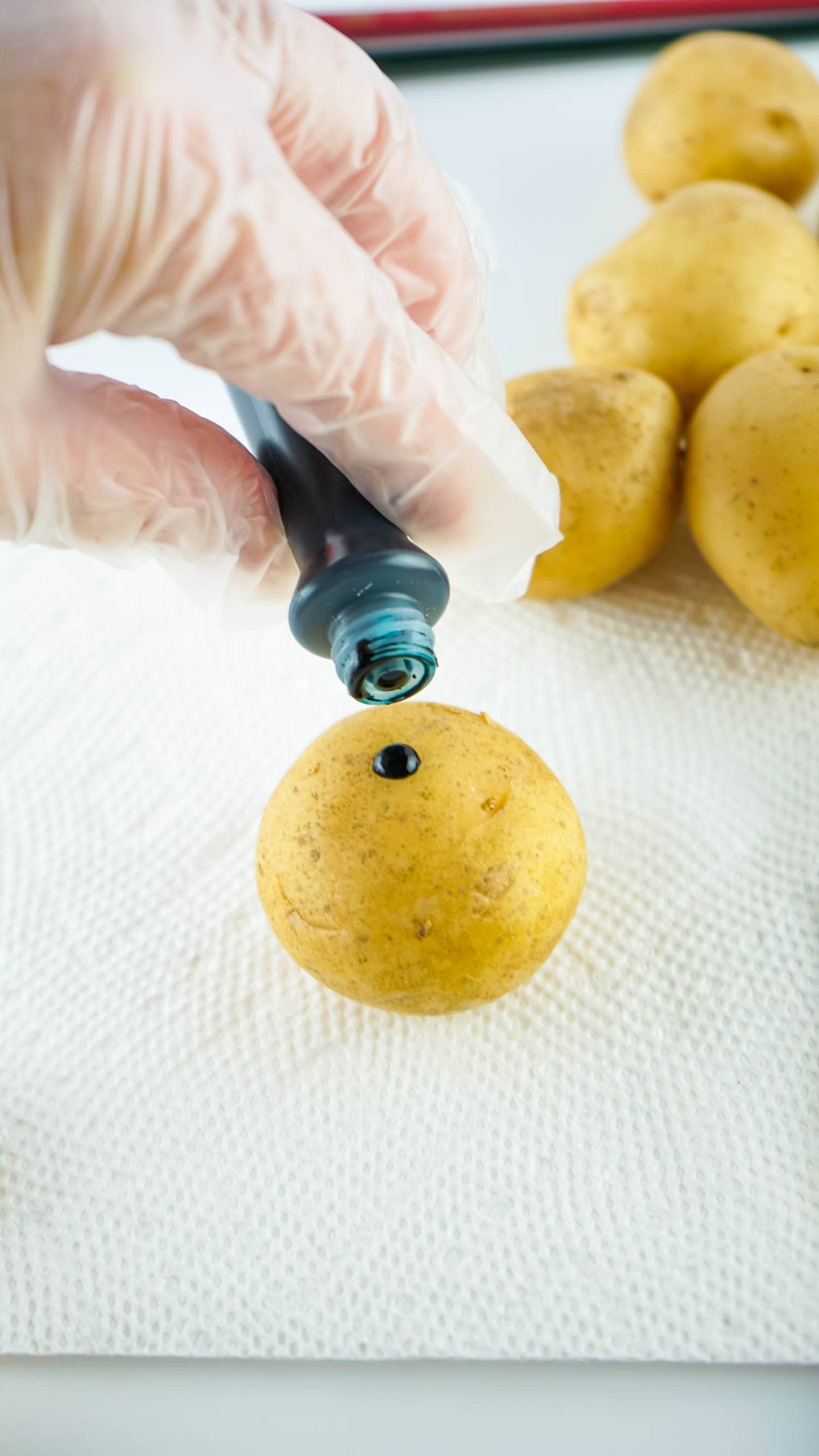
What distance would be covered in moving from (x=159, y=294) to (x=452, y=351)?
0.20m

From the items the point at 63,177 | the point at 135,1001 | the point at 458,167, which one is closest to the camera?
the point at 63,177

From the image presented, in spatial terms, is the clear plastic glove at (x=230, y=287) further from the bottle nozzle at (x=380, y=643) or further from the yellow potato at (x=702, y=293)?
the yellow potato at (x=702, y=293)

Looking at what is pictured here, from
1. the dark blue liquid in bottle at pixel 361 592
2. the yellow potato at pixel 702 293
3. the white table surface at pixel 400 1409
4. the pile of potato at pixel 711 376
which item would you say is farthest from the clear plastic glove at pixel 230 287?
the white table surface at pixel 400 1409

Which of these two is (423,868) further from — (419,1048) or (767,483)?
(767,483)

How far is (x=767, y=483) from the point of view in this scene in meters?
0.75

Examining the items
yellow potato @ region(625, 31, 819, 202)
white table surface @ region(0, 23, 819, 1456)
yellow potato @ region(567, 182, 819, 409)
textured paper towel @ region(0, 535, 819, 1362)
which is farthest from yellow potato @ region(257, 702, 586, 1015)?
yellow potato @ region(625, 31, 819, 202)

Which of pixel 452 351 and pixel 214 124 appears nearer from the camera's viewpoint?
A: pixel 214 124

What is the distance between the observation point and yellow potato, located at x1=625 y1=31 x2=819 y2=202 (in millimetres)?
1038

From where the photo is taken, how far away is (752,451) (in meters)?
0.76

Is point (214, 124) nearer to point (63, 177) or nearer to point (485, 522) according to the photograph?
point (63, 177)

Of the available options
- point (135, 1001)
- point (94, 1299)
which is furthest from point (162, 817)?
point (94, 1299)

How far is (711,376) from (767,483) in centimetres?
17

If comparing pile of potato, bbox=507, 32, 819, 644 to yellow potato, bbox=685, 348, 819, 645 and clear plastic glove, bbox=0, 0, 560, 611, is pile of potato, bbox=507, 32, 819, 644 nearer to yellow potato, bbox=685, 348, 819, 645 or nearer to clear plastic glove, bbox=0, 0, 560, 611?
yellow potato, bbox=685, 348, 819, 645

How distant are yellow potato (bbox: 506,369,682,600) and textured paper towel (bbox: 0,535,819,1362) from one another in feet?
0.23
